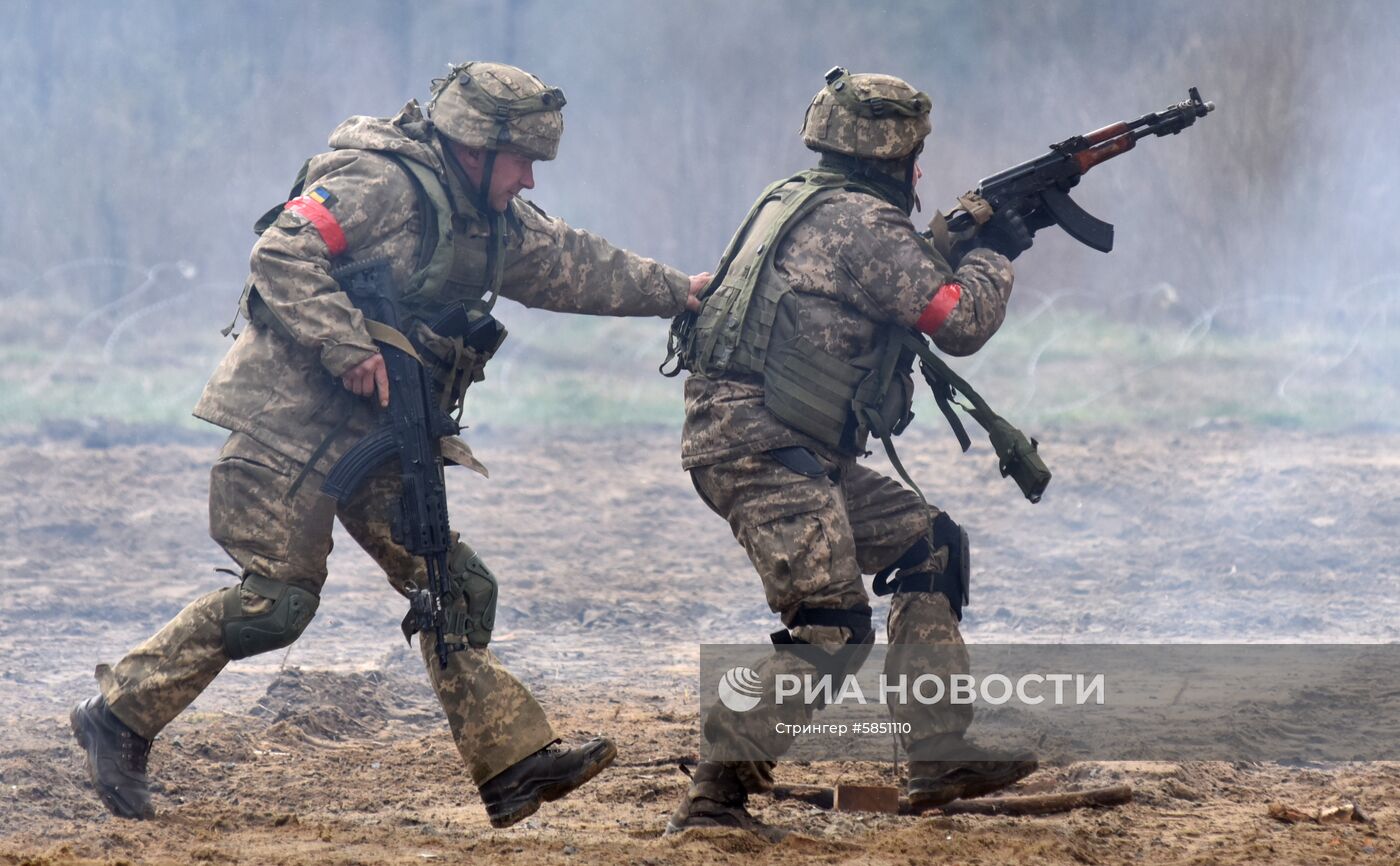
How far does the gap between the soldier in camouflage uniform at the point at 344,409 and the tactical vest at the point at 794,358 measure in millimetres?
691

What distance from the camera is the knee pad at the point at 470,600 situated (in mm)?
4359

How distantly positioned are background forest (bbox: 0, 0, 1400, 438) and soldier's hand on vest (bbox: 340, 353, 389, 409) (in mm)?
7785

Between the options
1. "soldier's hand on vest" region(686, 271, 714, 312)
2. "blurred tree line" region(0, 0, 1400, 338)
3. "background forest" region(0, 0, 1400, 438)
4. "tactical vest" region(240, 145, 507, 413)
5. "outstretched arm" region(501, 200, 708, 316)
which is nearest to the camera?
"tactical vest" region(240, 145, 507, 413)

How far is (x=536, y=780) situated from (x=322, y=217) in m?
1.66

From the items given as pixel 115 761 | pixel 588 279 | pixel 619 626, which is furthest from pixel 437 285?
pixel 619 626

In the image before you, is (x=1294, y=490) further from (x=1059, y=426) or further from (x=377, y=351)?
A: (x=377, y=351)

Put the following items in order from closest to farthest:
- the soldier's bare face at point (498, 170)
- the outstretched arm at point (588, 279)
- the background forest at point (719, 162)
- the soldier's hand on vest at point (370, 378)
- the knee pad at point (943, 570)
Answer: the soldier's hand on vest at point (370, 378) < the soldier's bare face at point (498, 170) < the knee pad at point (943, 570) < the outstretched arm at point (588, 279) < the background forest at point (719, 162)

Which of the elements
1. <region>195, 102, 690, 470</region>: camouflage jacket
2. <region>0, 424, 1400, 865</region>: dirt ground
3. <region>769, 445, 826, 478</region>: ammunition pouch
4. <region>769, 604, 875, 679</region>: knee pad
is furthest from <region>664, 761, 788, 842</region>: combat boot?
<region>195, 102, 690, 470</region>: camouflage jacket

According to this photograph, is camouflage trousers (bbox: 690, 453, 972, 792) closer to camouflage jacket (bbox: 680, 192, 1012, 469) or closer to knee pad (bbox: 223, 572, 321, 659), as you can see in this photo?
camouflage jacket (bbox: 680, 192, 1012, 469)

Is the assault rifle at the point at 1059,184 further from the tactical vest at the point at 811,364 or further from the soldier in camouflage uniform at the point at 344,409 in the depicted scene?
the soldier in camouflage uniform at the point at 344,409

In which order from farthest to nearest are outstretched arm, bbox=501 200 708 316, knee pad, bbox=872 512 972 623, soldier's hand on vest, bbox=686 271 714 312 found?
soldier's hand on vest, bbox=686 271 714 312 < outstretched arm, bbox=501 200 708 316 < knee pad, bbox=872 512 972 623

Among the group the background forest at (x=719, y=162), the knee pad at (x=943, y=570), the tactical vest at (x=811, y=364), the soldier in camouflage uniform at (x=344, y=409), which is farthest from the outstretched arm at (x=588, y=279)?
the background forest at (x=719, y=162)

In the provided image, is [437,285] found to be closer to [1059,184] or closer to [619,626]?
[1059,184]

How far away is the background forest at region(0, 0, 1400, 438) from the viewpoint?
41.5ft
